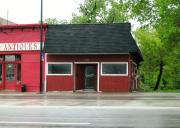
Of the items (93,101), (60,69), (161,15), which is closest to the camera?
(93,101)

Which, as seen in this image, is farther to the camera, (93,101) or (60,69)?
(60,69)

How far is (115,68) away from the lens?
39469mm

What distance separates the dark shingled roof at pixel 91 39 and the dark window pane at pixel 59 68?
1.44 m

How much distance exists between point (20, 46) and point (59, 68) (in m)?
3.71

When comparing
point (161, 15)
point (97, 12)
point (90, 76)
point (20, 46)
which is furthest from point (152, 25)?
point (97, 12)

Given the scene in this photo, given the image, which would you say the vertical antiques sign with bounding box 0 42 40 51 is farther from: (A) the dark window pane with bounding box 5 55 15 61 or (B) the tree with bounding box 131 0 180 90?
(B) the tree with bounding box 131 0 180 90

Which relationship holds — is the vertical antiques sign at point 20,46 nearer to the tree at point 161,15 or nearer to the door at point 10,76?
the door at point 10,76

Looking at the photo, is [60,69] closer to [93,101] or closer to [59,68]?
[59,68]

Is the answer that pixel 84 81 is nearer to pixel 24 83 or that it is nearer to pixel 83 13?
pixel 24 83

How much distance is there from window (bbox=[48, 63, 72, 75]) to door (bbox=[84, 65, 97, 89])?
169cm

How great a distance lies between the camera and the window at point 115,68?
129 feet

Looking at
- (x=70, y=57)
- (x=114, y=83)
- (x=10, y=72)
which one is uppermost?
(x=70, y=57)

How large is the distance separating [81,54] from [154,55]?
23.5 metres

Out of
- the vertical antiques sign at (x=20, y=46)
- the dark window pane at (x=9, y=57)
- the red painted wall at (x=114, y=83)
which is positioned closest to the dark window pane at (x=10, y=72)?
the dark window pane at (x=9, y=57)
